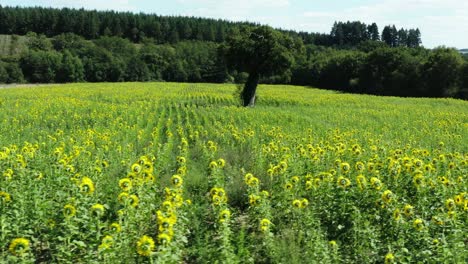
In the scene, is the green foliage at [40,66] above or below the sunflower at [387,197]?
above

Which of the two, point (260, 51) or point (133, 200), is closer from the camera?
point (133, 200)

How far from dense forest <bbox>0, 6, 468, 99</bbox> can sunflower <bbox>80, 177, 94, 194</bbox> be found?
25.1m

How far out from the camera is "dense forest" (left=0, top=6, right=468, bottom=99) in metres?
54.8

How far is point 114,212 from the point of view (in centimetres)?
721

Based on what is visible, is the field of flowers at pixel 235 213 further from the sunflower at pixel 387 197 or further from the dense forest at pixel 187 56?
the dense forest at pixel 187 56

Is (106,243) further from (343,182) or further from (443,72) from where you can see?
(443,72)

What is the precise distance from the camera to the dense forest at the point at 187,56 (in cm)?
5484

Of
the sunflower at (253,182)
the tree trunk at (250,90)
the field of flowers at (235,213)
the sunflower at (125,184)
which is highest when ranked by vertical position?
the tree trunk at (250,90)

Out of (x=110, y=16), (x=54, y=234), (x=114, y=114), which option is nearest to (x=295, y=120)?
(x=114, y=114)

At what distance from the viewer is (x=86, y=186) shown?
5621mm

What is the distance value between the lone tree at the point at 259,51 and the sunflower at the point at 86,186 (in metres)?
23.7

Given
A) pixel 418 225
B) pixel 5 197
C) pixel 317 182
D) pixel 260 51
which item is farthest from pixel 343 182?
pixel 260 51

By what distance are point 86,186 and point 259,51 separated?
80.5 feet

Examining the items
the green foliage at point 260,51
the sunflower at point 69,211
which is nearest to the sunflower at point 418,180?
the sunflower at point 69,211
